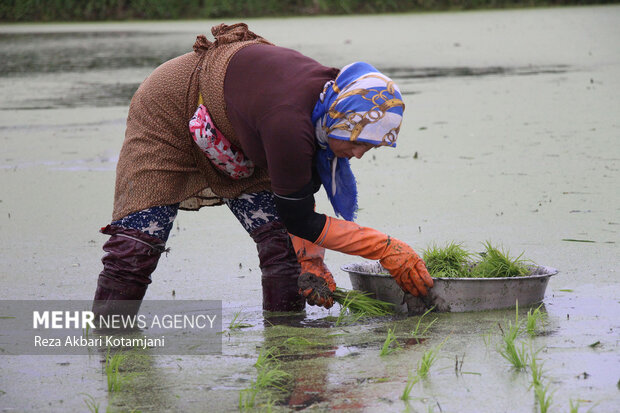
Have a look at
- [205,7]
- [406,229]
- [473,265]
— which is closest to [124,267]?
[473,265]

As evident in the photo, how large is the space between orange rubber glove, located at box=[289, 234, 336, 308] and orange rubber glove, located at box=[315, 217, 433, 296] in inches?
7.7

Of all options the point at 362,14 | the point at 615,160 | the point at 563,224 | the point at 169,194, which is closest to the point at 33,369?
the point at 169,194

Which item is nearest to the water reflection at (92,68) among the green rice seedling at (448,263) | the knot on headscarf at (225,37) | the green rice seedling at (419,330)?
the green rice seedling at (448,263)

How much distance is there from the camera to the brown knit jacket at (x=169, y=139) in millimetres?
2934

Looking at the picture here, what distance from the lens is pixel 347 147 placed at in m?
2.66

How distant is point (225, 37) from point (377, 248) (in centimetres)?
82

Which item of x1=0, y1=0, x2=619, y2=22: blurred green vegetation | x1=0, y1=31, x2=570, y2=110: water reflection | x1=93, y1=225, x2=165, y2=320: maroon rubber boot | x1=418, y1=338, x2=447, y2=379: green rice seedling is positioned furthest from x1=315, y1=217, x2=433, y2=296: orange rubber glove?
x1=0, y1=0, x2=619, y2=22: blurred green vegetation

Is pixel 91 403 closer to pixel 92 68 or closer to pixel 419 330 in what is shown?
pixel 419 330

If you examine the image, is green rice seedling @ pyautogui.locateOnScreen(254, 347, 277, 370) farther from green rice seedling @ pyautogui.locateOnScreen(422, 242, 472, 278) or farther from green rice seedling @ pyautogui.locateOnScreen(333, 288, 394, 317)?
green rice seedling @ pyautogui.locateOnScreen(422, 242, 472, 278)

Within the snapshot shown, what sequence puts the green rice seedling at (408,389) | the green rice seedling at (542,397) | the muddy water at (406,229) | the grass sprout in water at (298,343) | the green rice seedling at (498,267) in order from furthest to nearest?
the green rice seedling at (498,267), the grass sprout in water at (298,343), the muddy water at (406,229), the green rice seedling at (408,389), the green rice seedling at (542,397)

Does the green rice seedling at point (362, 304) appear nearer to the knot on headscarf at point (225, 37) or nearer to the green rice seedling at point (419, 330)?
the green rice seedling at point (419, 330)

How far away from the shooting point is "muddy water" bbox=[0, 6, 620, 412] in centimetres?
232

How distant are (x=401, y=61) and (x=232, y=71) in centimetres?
859

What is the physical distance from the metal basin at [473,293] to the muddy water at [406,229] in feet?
0.15
